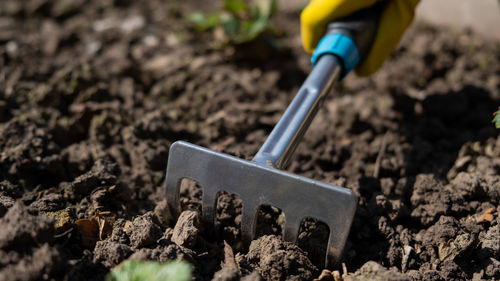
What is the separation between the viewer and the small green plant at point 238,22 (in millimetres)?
2609

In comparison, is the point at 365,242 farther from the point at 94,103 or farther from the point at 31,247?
the point at 94,103

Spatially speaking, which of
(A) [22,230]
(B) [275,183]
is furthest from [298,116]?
(A) [22,230]

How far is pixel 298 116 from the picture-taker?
5.11 feet

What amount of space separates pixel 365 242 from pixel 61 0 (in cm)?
274

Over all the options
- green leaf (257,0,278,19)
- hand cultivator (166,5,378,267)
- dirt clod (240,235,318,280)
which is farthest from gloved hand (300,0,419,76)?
dirt clod (240,235,318,280)

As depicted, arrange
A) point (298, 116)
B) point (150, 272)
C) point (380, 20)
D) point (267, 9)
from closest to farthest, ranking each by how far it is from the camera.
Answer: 1. point (150, 272)
2. point (298, 116)
3. point (380, 20)
4. point (267, 9)

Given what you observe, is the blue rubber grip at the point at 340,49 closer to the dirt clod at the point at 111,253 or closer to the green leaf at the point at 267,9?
the green leaf at the point at 267,9

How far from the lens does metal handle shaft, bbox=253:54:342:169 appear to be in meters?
1.43

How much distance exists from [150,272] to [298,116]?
740 millimetres

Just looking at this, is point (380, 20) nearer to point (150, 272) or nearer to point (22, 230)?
point (150, 272)

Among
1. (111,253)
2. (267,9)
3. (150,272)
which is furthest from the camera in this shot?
(267,9)

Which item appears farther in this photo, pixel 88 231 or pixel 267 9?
pixel 267 9

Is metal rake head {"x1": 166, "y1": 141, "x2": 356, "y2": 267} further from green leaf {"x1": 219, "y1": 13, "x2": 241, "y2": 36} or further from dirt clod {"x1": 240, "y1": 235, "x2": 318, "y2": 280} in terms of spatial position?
green leaf {"x1": 219, "y1": 13, "x2": 241, "y2": 36}

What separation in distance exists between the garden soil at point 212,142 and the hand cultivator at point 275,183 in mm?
70
